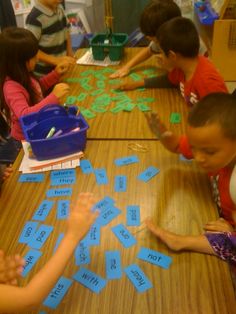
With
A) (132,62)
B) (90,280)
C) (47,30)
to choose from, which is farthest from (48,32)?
(90,280)

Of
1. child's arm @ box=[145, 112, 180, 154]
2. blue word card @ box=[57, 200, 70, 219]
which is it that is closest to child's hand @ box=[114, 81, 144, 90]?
child's arm @ box=[145, 112, 180, 154]

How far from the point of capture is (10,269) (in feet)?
2.71

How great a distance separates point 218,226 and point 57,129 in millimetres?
746

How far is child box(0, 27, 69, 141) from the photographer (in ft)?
5.01

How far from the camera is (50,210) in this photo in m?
1.09

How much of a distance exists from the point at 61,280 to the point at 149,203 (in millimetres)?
379

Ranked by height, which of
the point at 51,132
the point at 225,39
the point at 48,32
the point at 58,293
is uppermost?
the point at 48,32

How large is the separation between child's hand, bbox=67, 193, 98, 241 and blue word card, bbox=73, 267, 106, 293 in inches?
6.2

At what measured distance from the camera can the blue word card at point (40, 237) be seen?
97 cm

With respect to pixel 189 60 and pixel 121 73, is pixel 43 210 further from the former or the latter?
pixel 121 73

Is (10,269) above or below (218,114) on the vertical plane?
below

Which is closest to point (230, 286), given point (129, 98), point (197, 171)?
point (197, 171)

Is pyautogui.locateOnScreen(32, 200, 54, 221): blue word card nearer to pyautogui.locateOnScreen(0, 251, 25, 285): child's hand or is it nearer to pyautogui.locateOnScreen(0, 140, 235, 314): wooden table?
pyautogui.locateOnScreen(0, 140, 235, 314): wooden table

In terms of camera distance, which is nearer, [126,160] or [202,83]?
[126,160]
